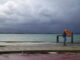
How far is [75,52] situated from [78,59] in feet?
12.4

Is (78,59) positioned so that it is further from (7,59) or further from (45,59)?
(7,59)

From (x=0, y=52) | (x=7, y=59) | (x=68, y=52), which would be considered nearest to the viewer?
(x=7, y=59)

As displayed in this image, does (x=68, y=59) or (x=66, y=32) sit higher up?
(x=66, y=32)

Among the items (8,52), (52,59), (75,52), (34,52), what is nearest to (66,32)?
(75,52)

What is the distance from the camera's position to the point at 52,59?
441 inches

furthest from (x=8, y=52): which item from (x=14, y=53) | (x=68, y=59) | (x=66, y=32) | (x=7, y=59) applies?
(x=66, y=32)

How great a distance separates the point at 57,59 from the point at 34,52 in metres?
3.50

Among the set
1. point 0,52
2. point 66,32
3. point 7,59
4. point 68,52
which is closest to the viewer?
point 7,59

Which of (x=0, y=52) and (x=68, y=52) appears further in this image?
(x=68, y=52)

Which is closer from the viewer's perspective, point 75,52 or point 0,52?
point 0,52

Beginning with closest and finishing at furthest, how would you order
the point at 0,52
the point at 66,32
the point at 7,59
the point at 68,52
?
the point at 7,59 → the point at 0,52 → the point at 68,52 → the point at 66,32

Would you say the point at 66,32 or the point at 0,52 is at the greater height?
the point at 66,32

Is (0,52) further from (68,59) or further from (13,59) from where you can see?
(68,59)

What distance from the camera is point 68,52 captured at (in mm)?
14773
